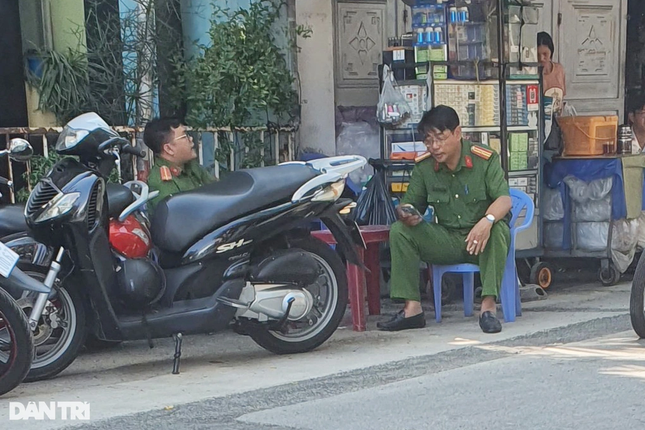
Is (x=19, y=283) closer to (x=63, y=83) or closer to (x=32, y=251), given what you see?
(x=32, y=251)

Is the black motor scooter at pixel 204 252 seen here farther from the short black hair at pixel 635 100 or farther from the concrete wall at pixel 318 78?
the short black hair at pixel 635 100

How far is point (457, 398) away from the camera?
187 inches

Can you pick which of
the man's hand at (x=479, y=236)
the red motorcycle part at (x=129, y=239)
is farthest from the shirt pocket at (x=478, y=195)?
the red motorcycle part at (x=129, y=239)

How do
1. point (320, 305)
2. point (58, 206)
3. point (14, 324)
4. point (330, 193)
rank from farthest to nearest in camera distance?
point (320, 305) < point (330, 193) < point (58, 206) < point (14, 324)

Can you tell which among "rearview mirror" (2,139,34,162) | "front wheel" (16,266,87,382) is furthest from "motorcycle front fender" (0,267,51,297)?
"rearview mirror" (2,139,34,162)

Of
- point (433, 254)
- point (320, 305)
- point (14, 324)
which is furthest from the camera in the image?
point (433, 254)

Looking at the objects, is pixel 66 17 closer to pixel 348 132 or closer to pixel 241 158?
pixel 241 158

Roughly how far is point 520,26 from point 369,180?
1587 millimetres

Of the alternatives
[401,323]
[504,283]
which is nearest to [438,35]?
[504,283]

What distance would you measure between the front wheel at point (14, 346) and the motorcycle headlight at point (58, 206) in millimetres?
474

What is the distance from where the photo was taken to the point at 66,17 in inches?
299

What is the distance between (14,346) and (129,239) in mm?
1010

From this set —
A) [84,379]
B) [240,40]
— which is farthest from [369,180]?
[84,379]

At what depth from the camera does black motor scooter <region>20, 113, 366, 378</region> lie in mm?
5164
